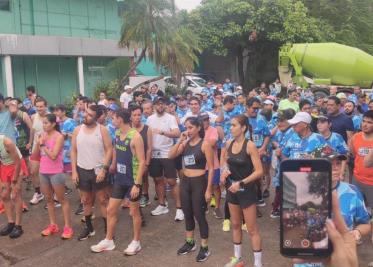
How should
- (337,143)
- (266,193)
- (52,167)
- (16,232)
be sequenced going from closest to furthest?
(337,143), (52,167), (16,232), (266,193)

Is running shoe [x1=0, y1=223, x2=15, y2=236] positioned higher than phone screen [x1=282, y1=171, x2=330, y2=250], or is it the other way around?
phone screen [x1=282, y1=171, x2=330, y2=250]

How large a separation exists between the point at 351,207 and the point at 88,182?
3.68 m

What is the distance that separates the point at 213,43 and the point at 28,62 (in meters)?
11.0

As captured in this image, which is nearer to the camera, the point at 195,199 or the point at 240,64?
the point at 195,199

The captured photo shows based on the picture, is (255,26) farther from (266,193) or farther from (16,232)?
(16,232)

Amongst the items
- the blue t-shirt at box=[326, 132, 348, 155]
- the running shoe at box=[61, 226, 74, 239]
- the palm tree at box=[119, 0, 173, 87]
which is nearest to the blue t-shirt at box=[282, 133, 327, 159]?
the blue t-shirt at box=[326, 132, 348, 155]

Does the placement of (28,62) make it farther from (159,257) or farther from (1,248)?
(159,257)

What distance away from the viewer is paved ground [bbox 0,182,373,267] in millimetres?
5129

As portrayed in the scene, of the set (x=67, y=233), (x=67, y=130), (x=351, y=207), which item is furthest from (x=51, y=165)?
(x=351, y=207)

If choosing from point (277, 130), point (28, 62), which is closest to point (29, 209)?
point (277, 130)

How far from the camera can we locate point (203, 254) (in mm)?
5109

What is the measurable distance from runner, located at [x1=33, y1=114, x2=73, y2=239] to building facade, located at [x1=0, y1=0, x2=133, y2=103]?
423 inches

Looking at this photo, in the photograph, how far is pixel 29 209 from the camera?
23.7 ft

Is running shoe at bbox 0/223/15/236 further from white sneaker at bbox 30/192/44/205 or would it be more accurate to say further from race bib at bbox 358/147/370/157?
race bib at bbox 358/147/370/157
